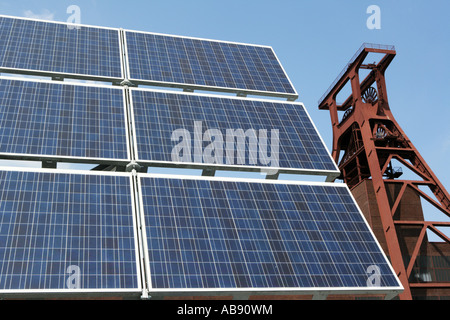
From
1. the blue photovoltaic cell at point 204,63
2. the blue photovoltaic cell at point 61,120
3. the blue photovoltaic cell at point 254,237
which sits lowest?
the blue photovoltaic cell at point 254,237

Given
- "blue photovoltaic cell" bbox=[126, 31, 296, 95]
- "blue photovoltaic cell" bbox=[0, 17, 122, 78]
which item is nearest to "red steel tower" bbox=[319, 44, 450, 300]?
"blue photovoltaic cell" bbox=[126, 31, 296, 95]

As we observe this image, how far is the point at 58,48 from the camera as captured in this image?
73.2ft

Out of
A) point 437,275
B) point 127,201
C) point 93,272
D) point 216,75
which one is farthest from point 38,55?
point 437,275

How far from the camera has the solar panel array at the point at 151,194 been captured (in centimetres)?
1269

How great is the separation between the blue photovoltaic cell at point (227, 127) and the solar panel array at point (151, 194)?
62 millimetres

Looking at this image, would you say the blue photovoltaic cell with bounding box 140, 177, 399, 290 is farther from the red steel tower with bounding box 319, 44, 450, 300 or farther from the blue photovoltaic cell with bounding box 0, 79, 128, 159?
the red steel tower with bounding box 319, 44, 450, 300

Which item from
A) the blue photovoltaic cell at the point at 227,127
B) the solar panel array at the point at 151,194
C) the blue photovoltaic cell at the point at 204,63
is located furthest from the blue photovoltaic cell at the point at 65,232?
the blue photovoltaic cell at the point at 204,63

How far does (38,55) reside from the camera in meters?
21.4

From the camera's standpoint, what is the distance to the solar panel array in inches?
500

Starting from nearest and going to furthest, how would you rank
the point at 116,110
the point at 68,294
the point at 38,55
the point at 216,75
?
the point at 68,294
the point at 116,110
the point at 38,55
the point at 216,75

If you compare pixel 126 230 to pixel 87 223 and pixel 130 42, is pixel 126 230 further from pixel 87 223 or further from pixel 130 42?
pixel 130 42

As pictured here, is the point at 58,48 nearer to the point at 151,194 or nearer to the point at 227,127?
the point at 227,127

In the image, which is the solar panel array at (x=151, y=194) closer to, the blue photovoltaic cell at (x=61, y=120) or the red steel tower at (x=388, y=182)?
the blue photovoltaic cell at (x=61, y=120)
